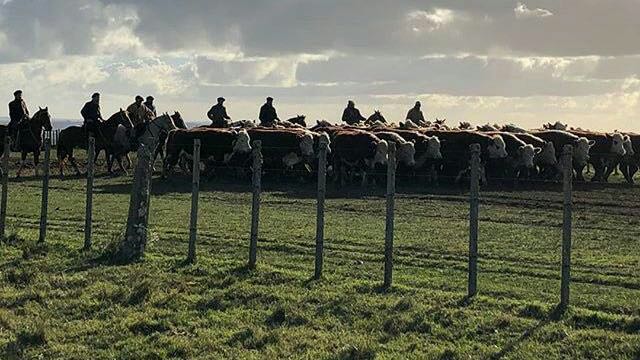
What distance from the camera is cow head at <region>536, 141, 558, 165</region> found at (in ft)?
99.9

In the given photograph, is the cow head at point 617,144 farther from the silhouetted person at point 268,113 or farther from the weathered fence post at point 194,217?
the weathered fence post at point 194,217

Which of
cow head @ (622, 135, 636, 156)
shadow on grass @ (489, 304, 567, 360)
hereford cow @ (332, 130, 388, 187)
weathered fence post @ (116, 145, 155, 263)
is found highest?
→ cow head @ (622, 135, 636, 156)

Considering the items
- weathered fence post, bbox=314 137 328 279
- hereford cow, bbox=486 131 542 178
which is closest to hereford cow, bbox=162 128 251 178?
hereford cow, bbox=486 131 542 178

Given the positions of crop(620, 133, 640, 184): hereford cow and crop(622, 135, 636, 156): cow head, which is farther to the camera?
crop(622, 135, 636, 156): cow head

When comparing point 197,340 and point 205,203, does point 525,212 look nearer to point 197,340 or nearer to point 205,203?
point 205,203

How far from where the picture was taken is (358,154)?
28656mm

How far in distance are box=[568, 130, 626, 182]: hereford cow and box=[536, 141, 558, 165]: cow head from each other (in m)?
1.41

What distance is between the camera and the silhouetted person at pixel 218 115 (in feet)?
116

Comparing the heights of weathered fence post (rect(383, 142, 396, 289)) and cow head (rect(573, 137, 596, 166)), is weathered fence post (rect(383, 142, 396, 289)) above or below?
below

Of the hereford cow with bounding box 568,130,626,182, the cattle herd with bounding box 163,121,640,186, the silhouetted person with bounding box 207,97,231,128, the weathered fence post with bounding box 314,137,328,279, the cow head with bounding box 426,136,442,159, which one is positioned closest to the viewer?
the weathered fence post with bounding box 314,137,328,279

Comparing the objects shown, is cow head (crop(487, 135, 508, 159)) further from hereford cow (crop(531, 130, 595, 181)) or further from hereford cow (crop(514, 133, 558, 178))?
hereford cow (crop(531, 130, 595, 181))

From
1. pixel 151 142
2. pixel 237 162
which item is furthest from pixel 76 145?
pixel 151 142

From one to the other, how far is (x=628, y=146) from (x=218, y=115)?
48.3 feet

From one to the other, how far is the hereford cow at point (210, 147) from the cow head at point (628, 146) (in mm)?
12688
